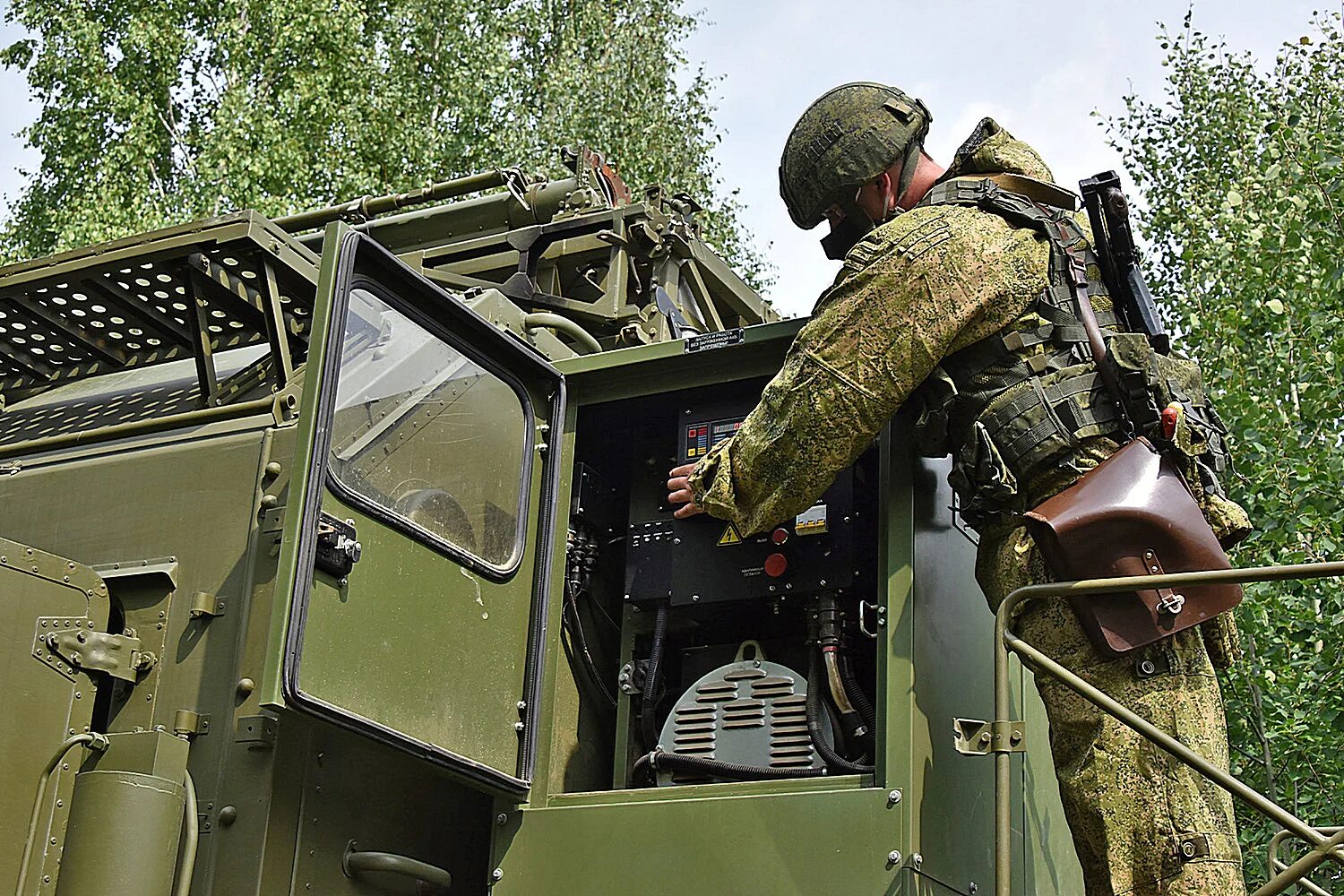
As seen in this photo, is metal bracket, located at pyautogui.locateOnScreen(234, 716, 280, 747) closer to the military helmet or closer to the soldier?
the soldier

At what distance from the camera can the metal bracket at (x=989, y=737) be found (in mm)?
3113

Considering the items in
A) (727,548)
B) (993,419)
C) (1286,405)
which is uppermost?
(1286,405)

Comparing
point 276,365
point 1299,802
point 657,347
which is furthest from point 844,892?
point 1299,802

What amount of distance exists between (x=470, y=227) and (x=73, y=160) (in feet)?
43.1

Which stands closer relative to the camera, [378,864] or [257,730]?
[257,730]

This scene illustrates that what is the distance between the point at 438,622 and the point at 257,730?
1.59 ft

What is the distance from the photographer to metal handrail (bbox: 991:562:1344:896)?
2678 millimetres

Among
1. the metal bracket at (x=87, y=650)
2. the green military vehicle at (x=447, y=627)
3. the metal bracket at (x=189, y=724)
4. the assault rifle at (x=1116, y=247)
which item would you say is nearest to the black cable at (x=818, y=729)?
the green military vehicle at (x=447, y=627)

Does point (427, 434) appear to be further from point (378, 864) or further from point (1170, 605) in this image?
point (1170, 605)

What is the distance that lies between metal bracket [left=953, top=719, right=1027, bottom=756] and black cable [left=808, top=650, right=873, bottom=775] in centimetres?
48

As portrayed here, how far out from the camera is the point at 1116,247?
383 cm

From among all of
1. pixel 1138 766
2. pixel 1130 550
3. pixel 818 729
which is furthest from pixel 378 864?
pixel 1130 550

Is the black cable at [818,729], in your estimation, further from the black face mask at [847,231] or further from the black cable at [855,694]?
the black face mask at [847,231]

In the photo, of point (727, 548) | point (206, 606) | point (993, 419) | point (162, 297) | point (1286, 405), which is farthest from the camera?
point (1286, 405)
